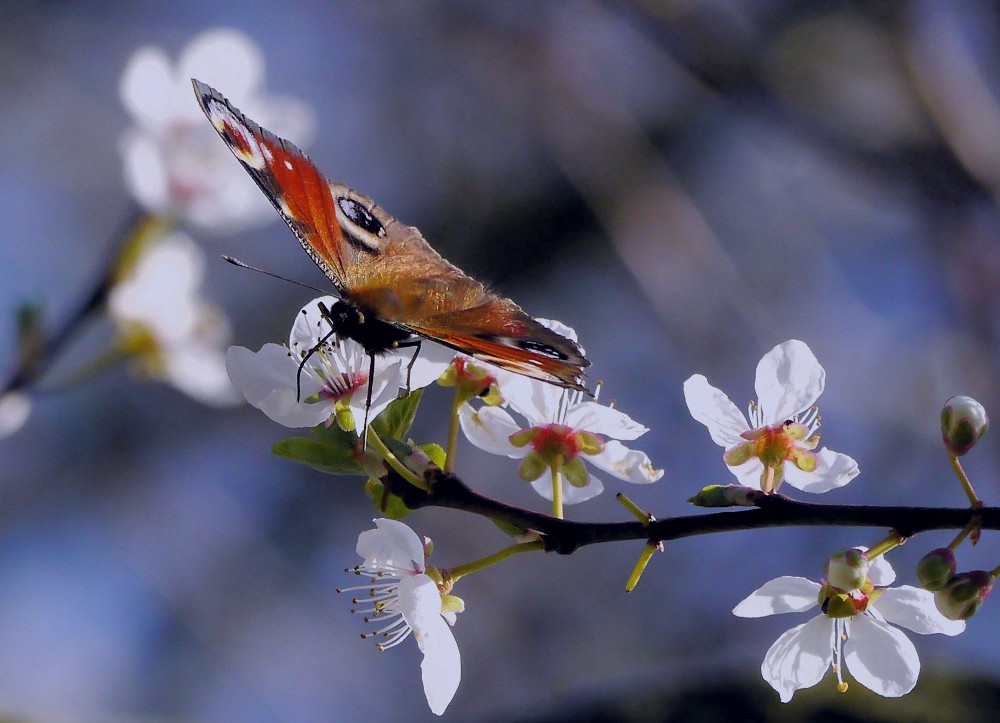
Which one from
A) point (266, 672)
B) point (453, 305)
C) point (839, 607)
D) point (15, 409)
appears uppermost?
point (453, 305)

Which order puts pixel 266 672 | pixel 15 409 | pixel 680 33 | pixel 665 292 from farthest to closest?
pixel 266 672
pixel 665 292
pixel 680 33
pixel 15 409

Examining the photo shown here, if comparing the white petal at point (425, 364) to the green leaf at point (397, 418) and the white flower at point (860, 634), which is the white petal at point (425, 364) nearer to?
the green leaf at point (397, 418)

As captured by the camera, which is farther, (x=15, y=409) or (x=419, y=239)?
(x=15, y=409)

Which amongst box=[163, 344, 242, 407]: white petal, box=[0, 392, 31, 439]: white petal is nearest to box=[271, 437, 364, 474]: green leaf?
box=[0, 392, 31, 439]: white petal

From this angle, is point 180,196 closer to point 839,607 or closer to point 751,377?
point 839,607

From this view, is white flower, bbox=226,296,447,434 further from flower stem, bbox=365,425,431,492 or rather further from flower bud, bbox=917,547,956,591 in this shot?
flower bud, bbox=917,547,956,591

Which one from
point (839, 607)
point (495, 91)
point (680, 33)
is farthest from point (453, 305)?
point (495, 91)
